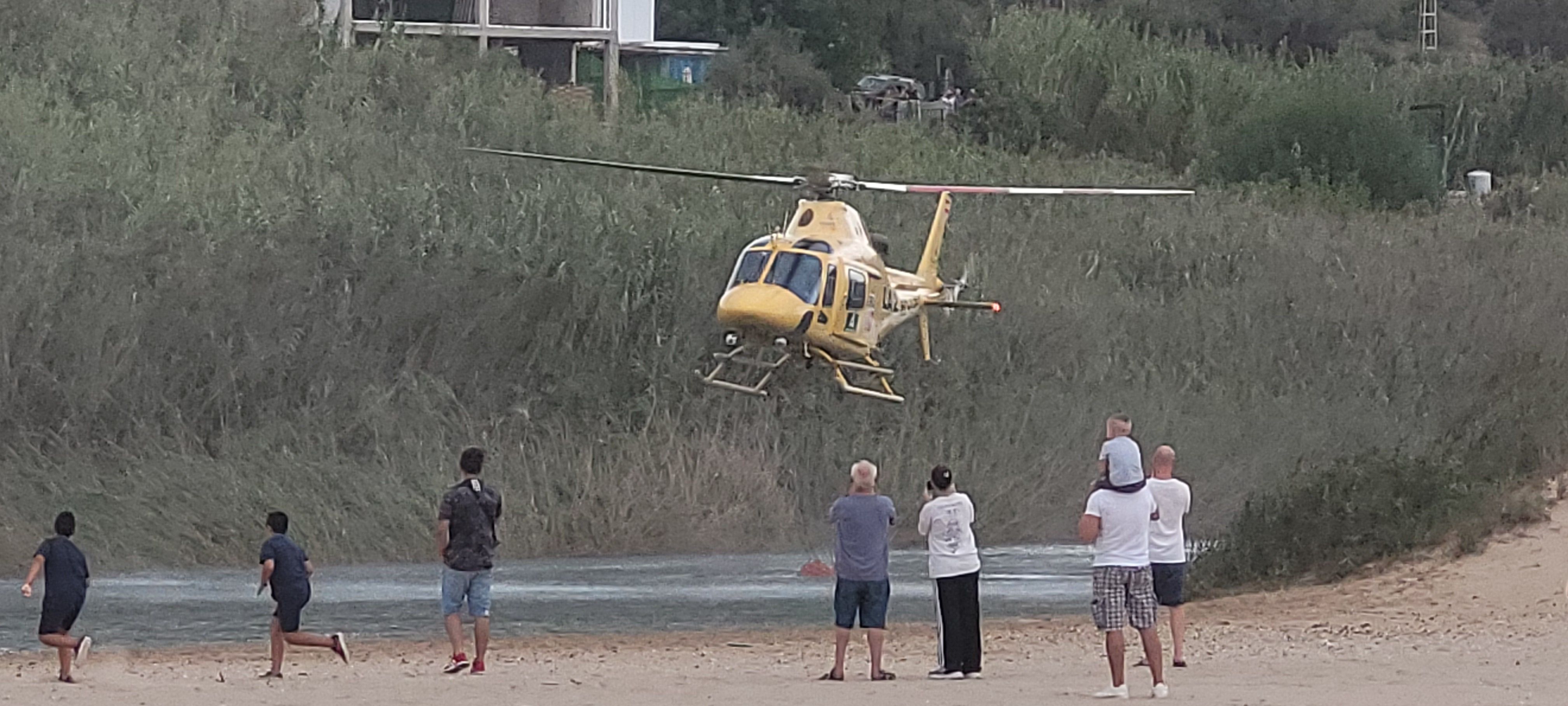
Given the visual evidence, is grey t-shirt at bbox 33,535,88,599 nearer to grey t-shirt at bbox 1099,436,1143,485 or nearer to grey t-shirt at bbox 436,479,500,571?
grey t-shirt at bbox 436,479,500,571

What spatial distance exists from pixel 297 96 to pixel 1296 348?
19.3 m

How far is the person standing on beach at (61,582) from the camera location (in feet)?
56.0

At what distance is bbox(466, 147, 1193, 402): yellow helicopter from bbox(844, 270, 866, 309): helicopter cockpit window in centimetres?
2

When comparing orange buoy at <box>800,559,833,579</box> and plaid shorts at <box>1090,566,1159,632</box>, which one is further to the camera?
orange buoy at <box>800,559,833,579</box>

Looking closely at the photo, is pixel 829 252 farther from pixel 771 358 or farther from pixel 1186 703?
pixel 1186 703

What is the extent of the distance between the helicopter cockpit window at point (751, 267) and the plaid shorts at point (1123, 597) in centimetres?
1458

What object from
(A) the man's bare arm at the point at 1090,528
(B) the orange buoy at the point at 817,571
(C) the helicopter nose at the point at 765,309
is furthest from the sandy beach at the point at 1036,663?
(C) the helicopter nose at the point at 765,309

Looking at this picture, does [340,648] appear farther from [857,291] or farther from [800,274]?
[857,291]

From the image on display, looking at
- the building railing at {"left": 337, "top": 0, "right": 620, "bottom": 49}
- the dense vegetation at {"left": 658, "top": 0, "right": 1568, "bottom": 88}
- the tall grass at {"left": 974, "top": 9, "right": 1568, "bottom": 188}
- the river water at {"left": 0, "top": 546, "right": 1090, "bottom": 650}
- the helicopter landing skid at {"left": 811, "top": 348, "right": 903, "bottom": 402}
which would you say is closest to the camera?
the river water at {"left": 0, "top": 546, "right": 1090, "bottom": 650}

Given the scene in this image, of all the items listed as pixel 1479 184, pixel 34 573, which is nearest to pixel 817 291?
pixel 34 573

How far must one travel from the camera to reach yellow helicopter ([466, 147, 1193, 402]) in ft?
97.7

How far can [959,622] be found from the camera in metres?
17.7

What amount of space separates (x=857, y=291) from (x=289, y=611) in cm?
1435

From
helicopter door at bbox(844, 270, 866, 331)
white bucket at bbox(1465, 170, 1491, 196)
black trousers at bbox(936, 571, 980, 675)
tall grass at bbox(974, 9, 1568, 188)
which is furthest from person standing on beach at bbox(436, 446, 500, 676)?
white bucket at bbox(1465, 170, 1491, 196)
